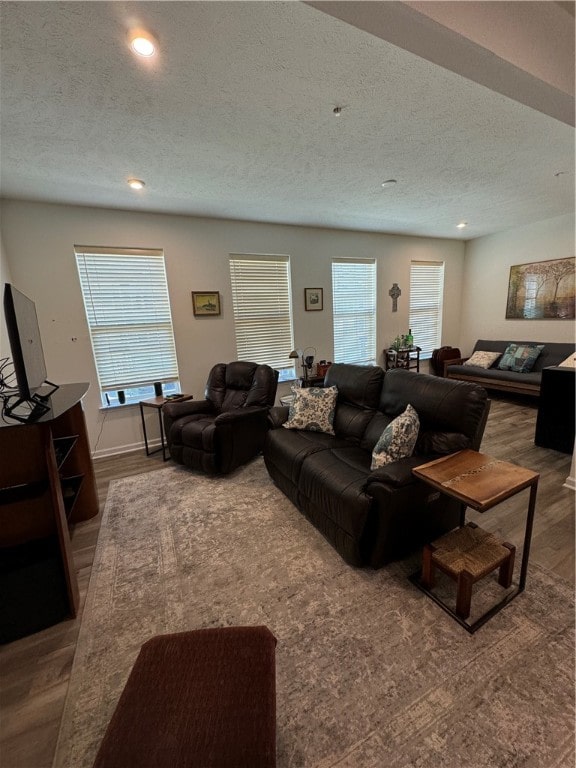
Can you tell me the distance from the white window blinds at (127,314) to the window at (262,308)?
0.88 m

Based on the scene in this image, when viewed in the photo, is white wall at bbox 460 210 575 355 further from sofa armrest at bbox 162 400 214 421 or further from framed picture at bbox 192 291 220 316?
sofa armrest at bbox 162 400 214 421

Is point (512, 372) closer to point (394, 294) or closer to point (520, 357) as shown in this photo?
point (520, 357)

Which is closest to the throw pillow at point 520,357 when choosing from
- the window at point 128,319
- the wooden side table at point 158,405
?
the wooden side table at point 158,405

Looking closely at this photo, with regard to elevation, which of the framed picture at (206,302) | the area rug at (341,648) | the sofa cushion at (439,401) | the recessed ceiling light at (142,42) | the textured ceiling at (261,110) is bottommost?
the area rug at (341,648)

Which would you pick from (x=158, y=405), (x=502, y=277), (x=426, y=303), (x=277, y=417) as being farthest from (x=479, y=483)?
(x=502, y=277)

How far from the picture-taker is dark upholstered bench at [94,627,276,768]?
0.71 metres

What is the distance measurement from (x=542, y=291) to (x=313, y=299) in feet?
11.9

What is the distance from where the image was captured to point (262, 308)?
4.12 meters

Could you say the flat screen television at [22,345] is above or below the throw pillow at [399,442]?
above

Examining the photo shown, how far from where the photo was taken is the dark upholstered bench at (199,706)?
0.71 metres

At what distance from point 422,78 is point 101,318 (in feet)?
11.0

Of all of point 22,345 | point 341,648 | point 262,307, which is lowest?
point 341,648

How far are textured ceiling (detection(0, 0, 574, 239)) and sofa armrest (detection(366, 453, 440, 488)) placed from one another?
5.75 ft

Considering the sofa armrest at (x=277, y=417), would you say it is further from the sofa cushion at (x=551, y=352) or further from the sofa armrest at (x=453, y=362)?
the sofa cushion at (x=551, y=352)
